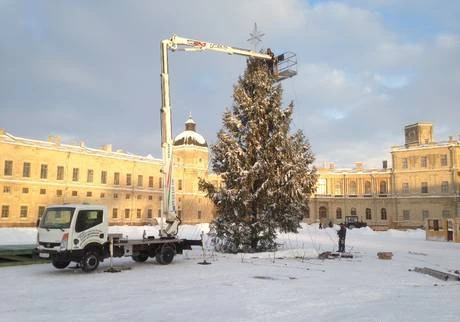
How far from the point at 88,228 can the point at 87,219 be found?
12.1 inches

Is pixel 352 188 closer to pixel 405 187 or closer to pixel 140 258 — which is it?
pixel 405 187

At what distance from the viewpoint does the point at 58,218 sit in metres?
14.9

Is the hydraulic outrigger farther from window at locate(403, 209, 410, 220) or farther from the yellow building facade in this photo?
window at locate(403, 209, 410, 220)

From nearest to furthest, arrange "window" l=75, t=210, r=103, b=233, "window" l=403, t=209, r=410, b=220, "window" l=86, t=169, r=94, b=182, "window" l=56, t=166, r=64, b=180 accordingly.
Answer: "window" l=75, t=210, r=103, b=233
"window" l=56, t=166, r=64, b=180
"window" l=86, t=169, r=94, b=182
"window" l=403, t=209, r=410, b=220

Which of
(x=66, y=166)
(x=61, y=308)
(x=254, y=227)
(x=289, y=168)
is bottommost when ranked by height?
(x=61, y=308)

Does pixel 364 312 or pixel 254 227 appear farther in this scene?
pixel 254 227

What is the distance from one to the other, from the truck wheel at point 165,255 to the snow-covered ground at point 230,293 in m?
0.43

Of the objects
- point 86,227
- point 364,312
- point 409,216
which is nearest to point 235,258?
point 86,227

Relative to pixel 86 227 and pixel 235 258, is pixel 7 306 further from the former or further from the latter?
pixel 235 258

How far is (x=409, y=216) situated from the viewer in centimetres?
7081

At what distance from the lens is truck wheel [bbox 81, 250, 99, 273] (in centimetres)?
1478

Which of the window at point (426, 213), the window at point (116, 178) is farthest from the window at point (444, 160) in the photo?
the window at point (116, 178)

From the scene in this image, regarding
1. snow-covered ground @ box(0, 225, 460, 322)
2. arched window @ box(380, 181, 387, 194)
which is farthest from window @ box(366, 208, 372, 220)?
snow-covered ground @ box(0, 225, 460, 322)

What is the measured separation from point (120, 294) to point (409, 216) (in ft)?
221
